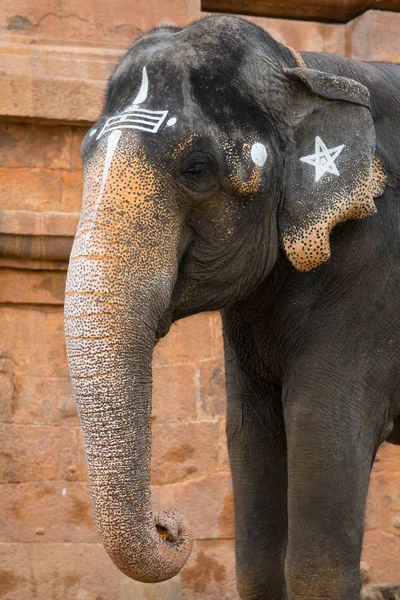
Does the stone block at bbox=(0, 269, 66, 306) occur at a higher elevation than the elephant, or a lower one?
lower

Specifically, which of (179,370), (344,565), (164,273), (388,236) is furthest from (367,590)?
(164,273)

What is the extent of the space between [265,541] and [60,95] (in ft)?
6.84

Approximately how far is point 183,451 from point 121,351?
7.60ft

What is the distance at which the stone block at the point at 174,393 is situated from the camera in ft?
16.9

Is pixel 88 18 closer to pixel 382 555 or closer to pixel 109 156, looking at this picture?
pixel 109 156

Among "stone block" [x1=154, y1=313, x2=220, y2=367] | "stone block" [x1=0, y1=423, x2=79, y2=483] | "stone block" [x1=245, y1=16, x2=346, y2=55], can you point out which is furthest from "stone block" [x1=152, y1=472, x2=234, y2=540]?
"stone block" [x1=245, y1=16, x2=346, y2=55]

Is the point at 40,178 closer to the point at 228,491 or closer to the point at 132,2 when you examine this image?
the point at 132,2

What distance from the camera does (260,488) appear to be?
3.78 m

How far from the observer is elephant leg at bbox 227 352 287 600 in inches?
148

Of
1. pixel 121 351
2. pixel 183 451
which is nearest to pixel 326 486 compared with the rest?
pixel 121 351

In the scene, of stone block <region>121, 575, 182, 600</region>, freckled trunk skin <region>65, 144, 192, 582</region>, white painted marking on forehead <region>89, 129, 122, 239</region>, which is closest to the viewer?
freckled trunk skin <region>65, 144, 192, 582</region>

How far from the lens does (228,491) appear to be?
517 centimetres

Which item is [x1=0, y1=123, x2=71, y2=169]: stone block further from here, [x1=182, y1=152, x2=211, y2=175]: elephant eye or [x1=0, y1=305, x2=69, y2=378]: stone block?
[x1=182, y1=152, x2=211, y2=175]: elephant eye

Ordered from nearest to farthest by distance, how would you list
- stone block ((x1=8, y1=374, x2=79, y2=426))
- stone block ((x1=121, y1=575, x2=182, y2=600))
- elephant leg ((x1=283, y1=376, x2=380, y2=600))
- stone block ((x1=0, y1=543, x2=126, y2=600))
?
elephant leg ((x1=283, y1=376, x2=380, y2=600))
stone block ((x1=121, y1=575, x2=182, y2=600))
stone block ((x1=0, y1=543, x2=126, y2=600))
stone block ((x1=8, y1=374, x2=79, y2=426))
